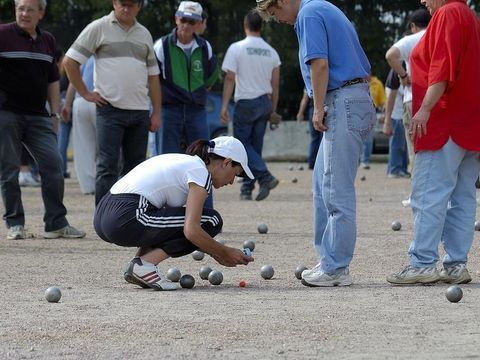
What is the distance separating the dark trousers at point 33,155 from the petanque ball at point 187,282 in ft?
11.7

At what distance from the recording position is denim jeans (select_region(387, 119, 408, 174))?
2089 cm

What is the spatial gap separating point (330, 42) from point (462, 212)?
1469 millimetres

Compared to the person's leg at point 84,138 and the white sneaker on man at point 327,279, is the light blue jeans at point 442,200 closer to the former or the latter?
the white sneaker on man at point 327,279

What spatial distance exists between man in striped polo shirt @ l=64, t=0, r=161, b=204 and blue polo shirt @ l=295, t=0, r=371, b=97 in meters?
3.82

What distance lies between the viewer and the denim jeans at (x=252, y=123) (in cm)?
1636

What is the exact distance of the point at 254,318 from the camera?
7137mm

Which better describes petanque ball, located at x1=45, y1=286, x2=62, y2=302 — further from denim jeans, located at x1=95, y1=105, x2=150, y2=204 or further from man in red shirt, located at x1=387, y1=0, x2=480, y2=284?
denim jeans, located at x1=95, y1=105, x2=150, y2=204

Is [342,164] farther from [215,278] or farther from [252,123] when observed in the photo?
[252,123]

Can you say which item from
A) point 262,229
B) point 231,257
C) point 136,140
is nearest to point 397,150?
point 262,229

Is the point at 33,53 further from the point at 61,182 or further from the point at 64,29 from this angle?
the point at 64,29

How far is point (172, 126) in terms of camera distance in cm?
1289

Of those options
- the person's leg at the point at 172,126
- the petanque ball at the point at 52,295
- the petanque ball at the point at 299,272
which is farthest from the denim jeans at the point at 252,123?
the petanque ball at the point at 52,295

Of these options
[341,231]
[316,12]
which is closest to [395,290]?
[341,231]

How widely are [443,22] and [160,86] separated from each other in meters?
4.93
